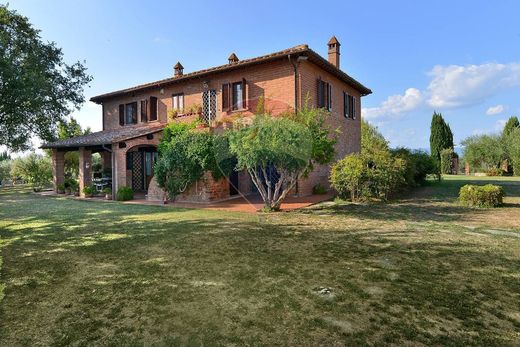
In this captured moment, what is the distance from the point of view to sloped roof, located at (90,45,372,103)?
1259 cm

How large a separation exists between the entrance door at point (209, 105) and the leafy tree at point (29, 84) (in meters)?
8.40

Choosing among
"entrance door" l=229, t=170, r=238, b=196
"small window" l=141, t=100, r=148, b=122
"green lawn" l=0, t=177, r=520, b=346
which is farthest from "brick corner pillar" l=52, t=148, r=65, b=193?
"green lawn" l=0, t=177, r=520, b=346

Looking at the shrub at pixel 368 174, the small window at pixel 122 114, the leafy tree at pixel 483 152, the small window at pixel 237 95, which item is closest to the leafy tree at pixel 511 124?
the leafy tree at pixel 483 152

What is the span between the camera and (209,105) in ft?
51.4

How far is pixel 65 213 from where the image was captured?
10.4 meters

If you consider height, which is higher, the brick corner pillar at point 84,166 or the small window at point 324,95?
the small window at point 324,95

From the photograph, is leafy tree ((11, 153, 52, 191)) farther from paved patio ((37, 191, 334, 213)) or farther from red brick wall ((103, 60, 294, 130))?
paved patio ((37, 191, 334, 213))

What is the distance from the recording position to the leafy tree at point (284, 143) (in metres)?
8.98

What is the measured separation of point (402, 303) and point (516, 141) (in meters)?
36.4

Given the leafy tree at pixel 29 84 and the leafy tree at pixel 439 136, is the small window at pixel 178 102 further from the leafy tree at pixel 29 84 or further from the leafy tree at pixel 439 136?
the leafy tree at pixel 439 136

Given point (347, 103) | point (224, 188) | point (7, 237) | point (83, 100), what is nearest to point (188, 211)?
Answer: point (224, 188)

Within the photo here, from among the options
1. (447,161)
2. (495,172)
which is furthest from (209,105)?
(447,161)

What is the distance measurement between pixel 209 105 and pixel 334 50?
7.97 m

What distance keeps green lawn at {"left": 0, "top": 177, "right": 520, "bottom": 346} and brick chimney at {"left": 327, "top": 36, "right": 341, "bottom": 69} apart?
12.2 metres
